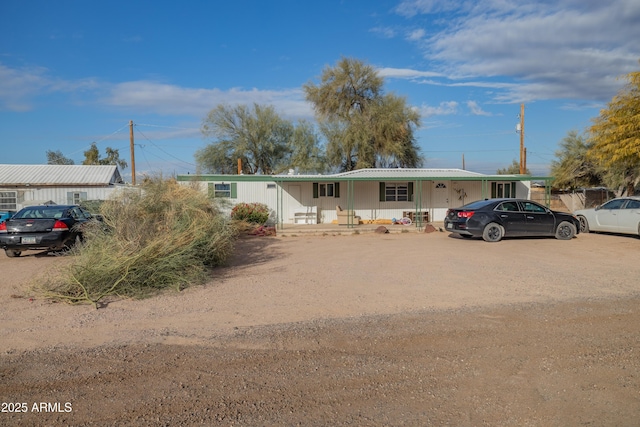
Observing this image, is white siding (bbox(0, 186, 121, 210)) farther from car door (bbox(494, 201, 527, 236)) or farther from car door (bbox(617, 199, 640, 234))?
car door (bbox(617, 199, 640, 234))

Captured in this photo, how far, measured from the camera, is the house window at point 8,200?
25.7 meters

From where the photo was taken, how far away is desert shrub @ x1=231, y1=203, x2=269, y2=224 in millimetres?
19891

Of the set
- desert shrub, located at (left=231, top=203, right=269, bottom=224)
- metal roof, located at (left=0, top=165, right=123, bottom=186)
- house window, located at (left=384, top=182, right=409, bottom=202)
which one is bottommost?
desert shrub, located at (left=231, top=203, right=269, bottom=224)

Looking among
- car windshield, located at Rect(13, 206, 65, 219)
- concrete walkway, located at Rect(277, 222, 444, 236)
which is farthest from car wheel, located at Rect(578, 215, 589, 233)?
car windshield, located at Rect(13, 206, 65, 219)

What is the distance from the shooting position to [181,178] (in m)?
17.7

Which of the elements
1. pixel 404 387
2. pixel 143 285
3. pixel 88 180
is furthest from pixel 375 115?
pixel 404 387

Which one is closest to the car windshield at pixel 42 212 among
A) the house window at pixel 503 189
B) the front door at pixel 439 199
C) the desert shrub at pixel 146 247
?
the desert shrub at pixel 146 247

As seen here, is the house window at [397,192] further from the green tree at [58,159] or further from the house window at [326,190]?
the green tree at [58,159]

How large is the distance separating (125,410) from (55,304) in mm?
4065

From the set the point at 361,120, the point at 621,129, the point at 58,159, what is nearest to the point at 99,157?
the point at 58,159

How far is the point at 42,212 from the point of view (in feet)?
40.7

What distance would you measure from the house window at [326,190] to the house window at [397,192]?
2684mm

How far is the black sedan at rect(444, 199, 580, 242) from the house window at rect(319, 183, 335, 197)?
7.75 metres

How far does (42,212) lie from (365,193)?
46.8 ft
